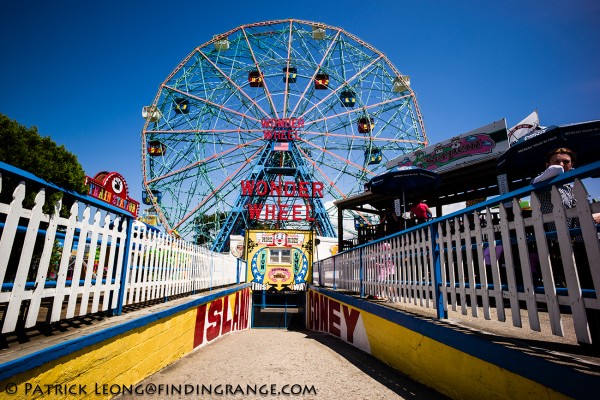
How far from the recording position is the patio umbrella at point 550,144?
15.9ft

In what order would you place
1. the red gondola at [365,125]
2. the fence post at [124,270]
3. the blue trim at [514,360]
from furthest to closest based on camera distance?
1. the red gondola at [365,125]
2. the fence post at [124,270]
3. the blue trim at [514,360]

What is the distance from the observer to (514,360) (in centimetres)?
145

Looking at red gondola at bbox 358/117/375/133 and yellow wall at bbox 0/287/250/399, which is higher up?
red gondola at bbox 358/117/375/133

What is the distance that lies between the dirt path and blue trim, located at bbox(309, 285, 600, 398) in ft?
1.42

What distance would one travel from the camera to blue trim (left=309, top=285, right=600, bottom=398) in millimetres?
1140

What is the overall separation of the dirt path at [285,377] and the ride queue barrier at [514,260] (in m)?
0.77

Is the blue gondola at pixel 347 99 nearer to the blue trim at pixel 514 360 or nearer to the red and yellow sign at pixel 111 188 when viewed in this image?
the red and yellow sign at pixel 111 188

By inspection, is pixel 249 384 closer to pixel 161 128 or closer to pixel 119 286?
pixel 119 286

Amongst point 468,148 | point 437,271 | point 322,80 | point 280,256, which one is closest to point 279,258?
point 280,256

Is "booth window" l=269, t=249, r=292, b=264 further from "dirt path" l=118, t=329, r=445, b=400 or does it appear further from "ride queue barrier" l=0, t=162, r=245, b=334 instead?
"dirt path" l=118, t=329, r=445, b=400

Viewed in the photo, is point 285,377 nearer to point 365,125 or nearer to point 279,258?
point 279,258

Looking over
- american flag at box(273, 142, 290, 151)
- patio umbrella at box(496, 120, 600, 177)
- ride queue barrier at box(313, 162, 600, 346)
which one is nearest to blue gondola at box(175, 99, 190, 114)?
american flag at box(273, 142, 290, 151)

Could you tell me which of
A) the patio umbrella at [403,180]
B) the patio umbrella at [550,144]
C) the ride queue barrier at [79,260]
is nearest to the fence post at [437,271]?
the ride queue barrier at [79,260]

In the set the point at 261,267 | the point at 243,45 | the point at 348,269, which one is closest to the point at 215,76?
the point at 243,45
